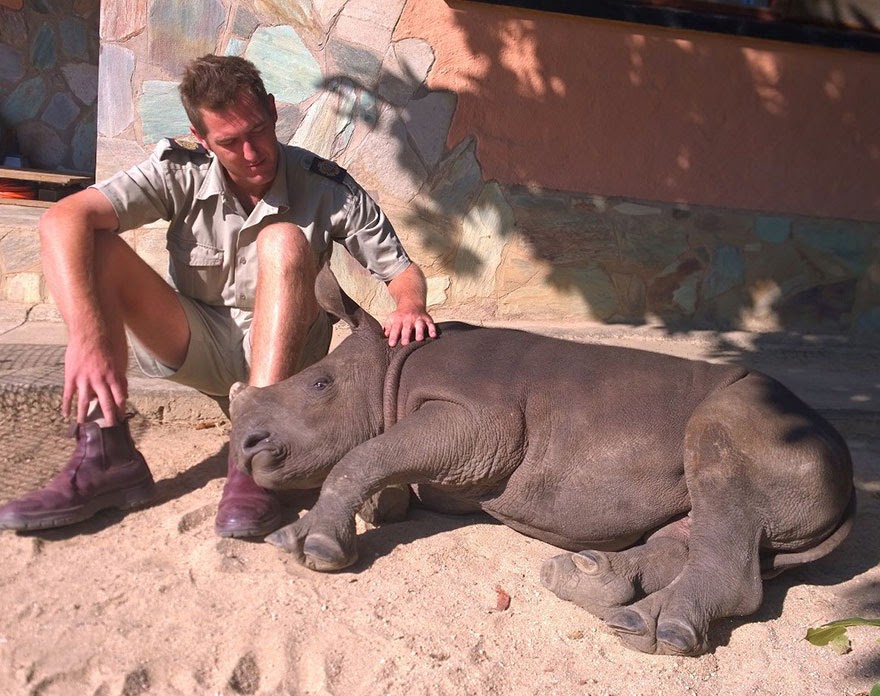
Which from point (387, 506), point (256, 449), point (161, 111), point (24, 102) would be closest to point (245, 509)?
point (256, 449)

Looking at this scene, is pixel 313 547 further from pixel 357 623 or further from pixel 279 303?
pixel 279 303

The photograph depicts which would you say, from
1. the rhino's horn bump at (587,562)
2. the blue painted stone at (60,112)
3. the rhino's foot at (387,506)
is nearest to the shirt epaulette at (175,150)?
the rhino's foot at (387,506)

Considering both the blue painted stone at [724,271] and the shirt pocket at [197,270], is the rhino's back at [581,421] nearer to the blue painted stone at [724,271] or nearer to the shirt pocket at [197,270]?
the shirt pocket at [197,270]

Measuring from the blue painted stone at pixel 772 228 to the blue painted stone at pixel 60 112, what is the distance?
661cm

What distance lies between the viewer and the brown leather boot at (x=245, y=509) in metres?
2.98

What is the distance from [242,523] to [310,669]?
→ 0.71 meters

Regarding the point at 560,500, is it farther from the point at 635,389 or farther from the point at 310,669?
the point at 310,669

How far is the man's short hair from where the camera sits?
324 centimetres

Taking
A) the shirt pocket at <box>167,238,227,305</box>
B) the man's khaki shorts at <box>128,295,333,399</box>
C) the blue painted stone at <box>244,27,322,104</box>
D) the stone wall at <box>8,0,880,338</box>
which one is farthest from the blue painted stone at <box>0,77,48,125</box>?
the man's khaki shorts at <box>128,295,333,399</box>

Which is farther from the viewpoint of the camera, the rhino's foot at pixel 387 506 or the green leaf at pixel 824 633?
the rhino's foot at pixel 387 506

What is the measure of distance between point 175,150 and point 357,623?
77.6 inches

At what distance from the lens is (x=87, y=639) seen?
2.43 m

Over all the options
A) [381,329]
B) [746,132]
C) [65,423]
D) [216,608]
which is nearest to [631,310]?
[746,132]

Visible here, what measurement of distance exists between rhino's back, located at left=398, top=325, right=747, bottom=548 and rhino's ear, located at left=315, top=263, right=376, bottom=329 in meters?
0.26
